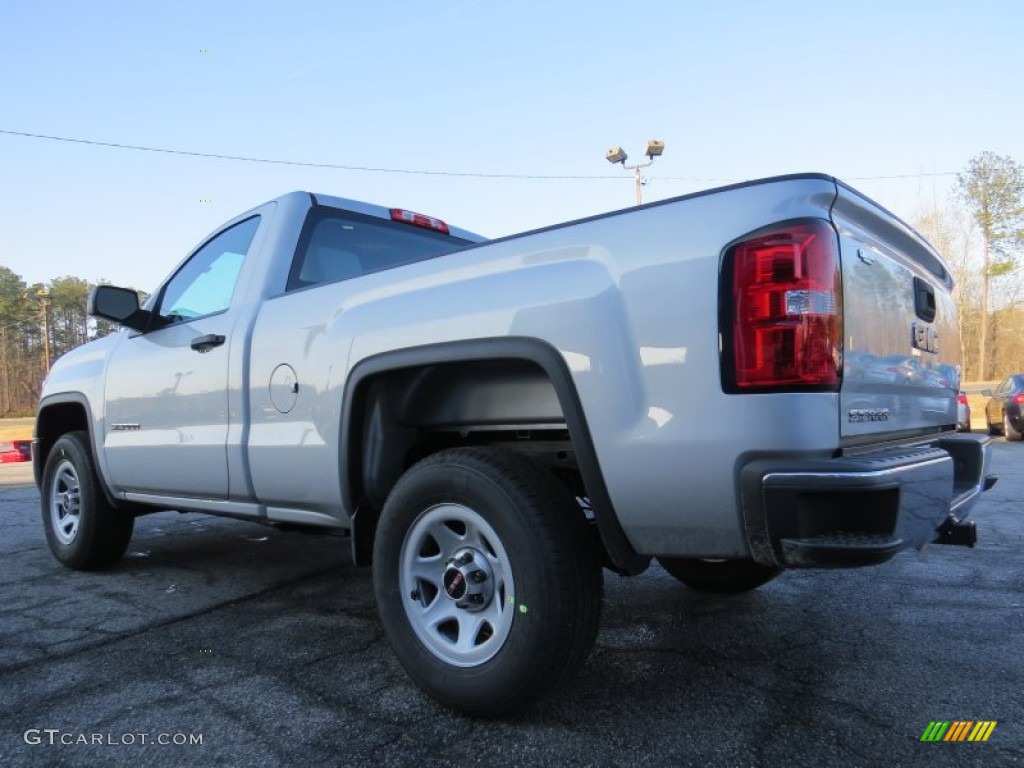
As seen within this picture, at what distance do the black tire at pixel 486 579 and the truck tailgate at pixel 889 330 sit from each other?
0.87 meters

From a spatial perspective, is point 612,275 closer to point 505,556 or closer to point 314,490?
point 505,556

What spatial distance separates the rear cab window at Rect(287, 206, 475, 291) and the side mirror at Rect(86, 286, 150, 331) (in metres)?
1.19

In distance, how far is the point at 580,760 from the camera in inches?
78.8

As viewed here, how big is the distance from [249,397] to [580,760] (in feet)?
6.91

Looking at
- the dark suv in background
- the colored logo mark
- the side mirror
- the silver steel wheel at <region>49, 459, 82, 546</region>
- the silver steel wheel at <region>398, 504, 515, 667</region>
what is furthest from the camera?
the dark suv in background

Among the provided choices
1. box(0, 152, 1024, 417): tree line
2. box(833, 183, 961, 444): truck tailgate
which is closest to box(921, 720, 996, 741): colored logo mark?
box(833, 183, 961, 444): truck tailgate

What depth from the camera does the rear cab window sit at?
11.7ft

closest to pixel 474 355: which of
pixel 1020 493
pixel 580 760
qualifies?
pixel 580 760

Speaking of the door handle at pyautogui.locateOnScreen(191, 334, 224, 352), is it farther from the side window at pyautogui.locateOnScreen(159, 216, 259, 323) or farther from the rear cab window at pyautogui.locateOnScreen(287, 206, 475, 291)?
the rear cab window at pyautogui.locateOnScreen(287, 206, 475, 291)

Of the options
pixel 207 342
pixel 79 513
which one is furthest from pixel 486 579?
pixel 79 513

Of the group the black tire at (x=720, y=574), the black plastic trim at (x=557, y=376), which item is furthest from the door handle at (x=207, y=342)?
the black tire at (x=720, y=574)

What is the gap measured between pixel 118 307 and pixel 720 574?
355cm

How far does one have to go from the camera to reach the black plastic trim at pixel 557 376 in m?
2.12

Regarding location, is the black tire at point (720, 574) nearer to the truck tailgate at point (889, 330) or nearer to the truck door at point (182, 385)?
the truck tailgate at point (889, 330)
